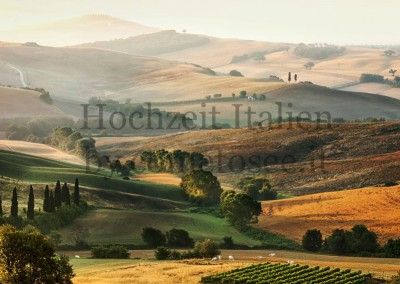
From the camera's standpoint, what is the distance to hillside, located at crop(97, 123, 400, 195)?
5482 inches

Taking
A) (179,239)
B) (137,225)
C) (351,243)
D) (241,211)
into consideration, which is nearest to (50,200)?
(137,225)

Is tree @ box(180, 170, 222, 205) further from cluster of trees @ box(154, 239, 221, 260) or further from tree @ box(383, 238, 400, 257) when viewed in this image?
cluster of trees @ box(154, 239, 221, 260)

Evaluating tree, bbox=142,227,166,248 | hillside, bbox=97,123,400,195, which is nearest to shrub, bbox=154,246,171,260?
tree, bbox=142,227,166,248

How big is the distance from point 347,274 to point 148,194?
57003 millimetres

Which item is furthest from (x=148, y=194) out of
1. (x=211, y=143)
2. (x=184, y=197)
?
(x=211, y=143)

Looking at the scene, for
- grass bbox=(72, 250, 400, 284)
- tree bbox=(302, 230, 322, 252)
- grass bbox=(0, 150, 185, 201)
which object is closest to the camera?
grass bbox=(72, 250, 400, 284)

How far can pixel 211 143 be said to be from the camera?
572 ft

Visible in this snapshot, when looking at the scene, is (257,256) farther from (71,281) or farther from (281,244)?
(71,281)

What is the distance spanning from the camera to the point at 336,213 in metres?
107

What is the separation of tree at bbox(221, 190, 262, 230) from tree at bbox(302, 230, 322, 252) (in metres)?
11.4

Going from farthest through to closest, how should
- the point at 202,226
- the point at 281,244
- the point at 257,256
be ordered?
the point at 202,226 → the point at 281,244 → the point at 257,256

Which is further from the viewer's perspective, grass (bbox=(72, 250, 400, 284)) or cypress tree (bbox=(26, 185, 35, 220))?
cypress tree (bbox=(26, 185, 35, 220))

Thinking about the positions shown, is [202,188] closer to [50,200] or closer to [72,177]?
[72,177]

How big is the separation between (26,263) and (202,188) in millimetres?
64977
